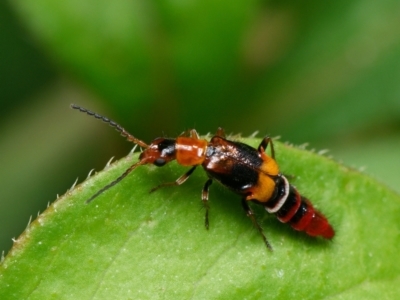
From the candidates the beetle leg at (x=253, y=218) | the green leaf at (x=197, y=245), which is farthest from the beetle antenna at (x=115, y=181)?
the beetle leg at (x=253, y=218)

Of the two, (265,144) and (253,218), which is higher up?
(265,144)

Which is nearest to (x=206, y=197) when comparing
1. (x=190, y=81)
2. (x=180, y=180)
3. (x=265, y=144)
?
(x=180, y=180)

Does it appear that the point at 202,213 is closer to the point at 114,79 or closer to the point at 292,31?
the point at 114,79

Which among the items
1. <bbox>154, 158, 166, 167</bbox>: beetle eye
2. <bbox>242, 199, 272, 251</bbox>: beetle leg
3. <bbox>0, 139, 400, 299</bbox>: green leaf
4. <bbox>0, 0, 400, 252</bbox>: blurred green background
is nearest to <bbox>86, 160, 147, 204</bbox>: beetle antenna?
<bbox>0, 139, 400, 299</bbox>: green leaf

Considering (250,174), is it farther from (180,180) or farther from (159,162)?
(159,162)

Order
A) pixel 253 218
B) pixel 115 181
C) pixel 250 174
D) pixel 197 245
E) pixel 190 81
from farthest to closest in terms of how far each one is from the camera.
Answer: pixel 190 81, pixel 250 174, pixel 253 218, pixel 197 245, pixel 115 181

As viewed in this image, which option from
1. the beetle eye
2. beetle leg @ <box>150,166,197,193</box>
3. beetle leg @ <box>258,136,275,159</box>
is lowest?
beetle leg @ <box>258,136,275,159</box>

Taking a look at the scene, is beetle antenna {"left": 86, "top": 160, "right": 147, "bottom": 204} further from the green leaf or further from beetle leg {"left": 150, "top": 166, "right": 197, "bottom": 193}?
beetle leg {"left": 150, "top": 166, "right": 197, "bottom": 193}

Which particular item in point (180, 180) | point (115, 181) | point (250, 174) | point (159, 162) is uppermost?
point (115, 181)
